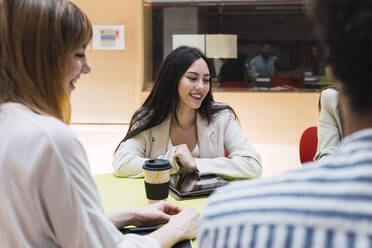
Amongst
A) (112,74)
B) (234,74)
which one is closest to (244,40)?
(234,74)

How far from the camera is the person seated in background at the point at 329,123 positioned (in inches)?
77.4

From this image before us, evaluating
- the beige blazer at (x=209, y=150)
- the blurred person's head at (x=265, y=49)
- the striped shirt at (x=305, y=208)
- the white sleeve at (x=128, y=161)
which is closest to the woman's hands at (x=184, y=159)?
the beige blazer at (x=209, y=150)

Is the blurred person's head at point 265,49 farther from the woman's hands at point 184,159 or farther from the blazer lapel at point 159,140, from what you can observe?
the woman's hands at point 184,159

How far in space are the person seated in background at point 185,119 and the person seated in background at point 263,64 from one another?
315cm

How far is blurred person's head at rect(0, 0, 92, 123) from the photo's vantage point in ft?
2.73

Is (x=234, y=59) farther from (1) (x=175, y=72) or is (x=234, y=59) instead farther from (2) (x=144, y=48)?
(1) (x=175, y=72)

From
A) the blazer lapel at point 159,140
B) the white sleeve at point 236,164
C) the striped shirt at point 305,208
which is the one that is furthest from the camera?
the blazer lapel at point 159,140

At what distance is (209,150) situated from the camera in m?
2.26

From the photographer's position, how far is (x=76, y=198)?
0.80 m

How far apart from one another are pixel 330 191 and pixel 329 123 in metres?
1.70

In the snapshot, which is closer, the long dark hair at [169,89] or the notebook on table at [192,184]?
the notebook on table at [192,184]

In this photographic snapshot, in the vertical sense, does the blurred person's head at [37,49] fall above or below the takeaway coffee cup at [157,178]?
above

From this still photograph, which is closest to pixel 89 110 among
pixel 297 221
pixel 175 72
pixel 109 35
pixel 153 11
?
pixel 109 35

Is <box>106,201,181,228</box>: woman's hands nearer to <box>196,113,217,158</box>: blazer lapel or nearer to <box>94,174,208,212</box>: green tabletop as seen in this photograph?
<box>94,174,208,212</box>: green tabletop
